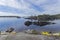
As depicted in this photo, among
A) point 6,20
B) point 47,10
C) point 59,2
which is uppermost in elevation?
point 59,2

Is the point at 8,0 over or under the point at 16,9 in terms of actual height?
over

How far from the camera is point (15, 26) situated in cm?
328

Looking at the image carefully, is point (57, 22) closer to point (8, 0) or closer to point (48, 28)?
point (48, 28)

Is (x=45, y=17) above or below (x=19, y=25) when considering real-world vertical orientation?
above

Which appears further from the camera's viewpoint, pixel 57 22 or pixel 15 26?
pixel 15 26

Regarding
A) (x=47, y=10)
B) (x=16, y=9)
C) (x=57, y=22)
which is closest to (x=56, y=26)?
(x=57, y=22)

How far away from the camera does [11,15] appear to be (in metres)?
3.14

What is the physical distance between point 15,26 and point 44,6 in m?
1.00

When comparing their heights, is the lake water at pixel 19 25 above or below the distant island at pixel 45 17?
below

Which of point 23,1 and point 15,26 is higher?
point 23,1

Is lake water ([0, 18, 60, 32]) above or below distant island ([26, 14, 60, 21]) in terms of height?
below

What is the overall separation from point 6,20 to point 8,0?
22.0 inches

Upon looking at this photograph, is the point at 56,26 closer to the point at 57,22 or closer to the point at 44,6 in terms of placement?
the point at 57,22

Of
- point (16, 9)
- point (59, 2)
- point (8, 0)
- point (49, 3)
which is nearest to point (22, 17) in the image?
point (16, 9)
